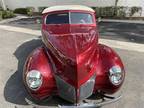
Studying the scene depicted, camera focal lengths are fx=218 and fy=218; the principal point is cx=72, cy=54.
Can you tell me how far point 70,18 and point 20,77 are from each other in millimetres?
2166

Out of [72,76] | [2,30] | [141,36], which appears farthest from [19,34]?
[72,76]

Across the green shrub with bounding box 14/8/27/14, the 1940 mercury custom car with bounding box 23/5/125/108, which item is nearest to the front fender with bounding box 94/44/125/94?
the 1940 mercury custom car with bounding box 23/5/125/108

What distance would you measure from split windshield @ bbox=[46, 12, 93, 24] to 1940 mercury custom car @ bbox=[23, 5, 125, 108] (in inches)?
31.8

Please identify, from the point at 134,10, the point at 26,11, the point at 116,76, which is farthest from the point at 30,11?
the point at 116,76

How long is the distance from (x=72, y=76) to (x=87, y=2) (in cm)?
1849

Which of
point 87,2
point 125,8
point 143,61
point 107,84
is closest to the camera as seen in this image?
point 107,84

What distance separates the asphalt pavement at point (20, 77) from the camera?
4.81 meters

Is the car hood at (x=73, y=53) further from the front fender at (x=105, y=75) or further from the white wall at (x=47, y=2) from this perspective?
the white wall at (x=47, y=2)

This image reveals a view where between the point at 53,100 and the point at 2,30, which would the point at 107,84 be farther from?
the point at 2,30

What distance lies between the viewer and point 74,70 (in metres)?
3.95

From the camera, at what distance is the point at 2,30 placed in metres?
12.6

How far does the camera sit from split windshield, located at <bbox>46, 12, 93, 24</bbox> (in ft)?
19.0

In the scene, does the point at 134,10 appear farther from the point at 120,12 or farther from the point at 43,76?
the point at 43,76

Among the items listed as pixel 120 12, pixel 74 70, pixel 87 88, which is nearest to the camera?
pixel 74 70
